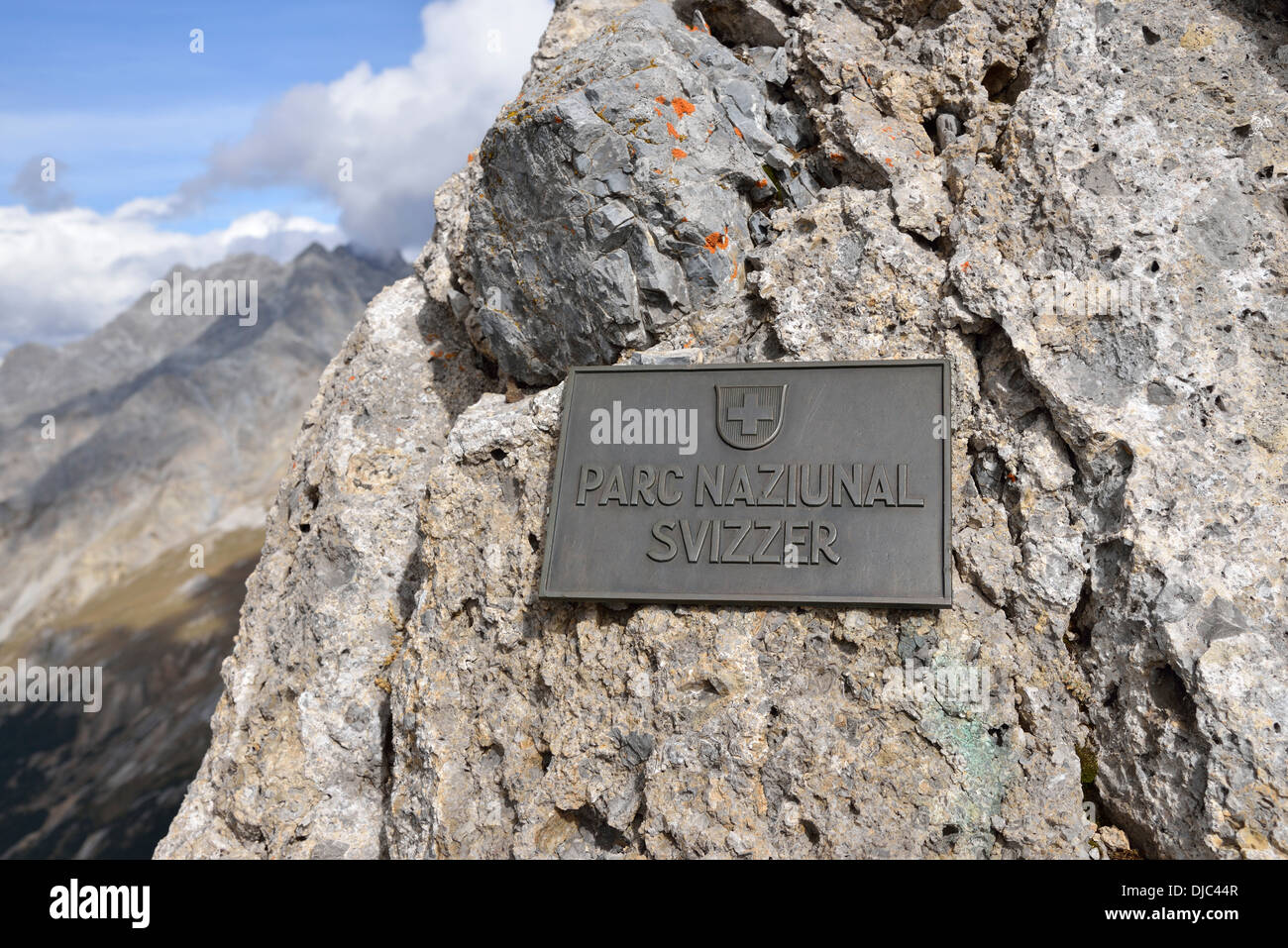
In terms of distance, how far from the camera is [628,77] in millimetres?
4789

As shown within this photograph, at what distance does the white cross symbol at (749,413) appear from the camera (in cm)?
414

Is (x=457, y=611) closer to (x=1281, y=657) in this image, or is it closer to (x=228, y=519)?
(x=1281, y=657)

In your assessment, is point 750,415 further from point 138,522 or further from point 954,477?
point 138,522

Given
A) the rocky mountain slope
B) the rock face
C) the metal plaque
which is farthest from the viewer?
the rocky mountain slope

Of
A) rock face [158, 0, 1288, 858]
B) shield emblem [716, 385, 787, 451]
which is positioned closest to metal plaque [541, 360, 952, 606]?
shield emblem [716, 385, 787, 451]

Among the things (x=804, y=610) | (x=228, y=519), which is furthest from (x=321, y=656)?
(x=228, y=519)

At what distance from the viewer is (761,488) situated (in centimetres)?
404

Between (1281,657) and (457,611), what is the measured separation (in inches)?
151

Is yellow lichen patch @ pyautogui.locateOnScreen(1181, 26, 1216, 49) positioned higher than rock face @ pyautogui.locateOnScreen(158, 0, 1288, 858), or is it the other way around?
yellow lichen patch @ pyautogui.locateOnScreen(1181, 26, 1216, 49)

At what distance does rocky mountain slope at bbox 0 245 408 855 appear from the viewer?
17.0m

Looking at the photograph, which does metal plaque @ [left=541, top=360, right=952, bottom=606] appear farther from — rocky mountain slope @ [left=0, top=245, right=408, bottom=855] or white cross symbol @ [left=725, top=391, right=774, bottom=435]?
rocky mountain slope @ [left=0, top=245, right=408, bottom=855]

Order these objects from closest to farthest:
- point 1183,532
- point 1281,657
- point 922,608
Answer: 1. point 1281,657
2. point 1183,532
3. point 922,608

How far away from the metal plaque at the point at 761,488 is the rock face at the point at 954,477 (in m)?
0.16

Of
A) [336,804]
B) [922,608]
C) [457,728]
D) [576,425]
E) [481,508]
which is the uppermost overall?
[576,425]
